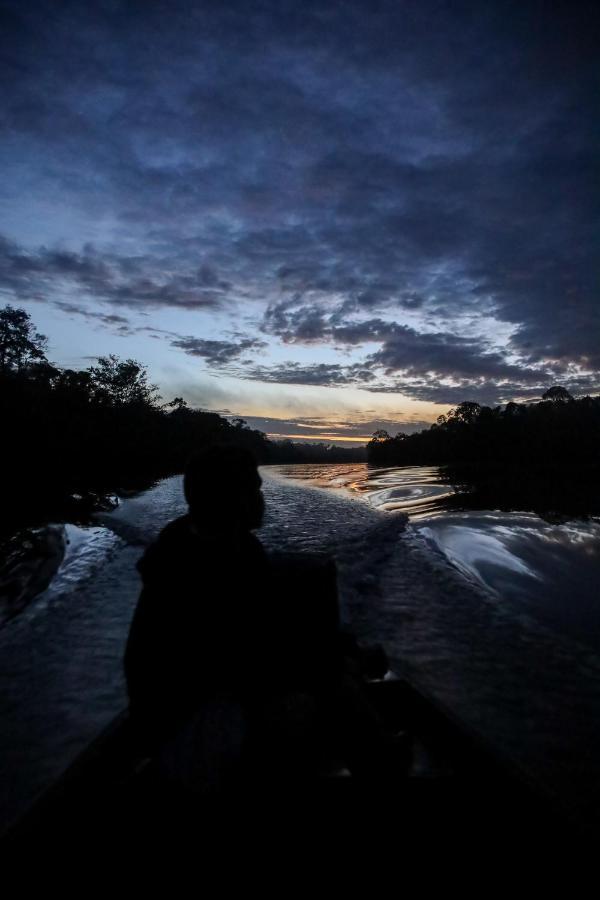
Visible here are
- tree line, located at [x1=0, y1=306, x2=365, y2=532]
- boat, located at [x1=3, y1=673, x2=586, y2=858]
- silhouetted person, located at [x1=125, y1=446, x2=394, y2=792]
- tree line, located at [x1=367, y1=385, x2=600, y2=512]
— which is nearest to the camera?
silhouetted person, located at [x1=125, y1=446, x2=394, y2=792]

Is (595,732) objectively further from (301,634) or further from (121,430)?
(121,430)

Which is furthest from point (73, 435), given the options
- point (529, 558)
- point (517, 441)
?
point (517, 441)

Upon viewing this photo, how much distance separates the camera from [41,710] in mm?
4465

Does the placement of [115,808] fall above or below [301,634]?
below

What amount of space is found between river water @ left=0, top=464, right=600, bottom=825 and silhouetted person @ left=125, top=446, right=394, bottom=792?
2.45 meters

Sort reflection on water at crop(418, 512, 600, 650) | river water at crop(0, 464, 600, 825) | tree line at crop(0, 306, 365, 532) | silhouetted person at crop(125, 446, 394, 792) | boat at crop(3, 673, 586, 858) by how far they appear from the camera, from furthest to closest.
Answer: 1. tree line at crop(0, 306, 365, 532)
2. reflection on water at crop(418, 512, 600, 650)
3. river water at crop(0, 464, 600, 825)
4. boat at crop(3, 673, 586, 858)
5. silhouetted person at crop(125, 446, 394, 792)

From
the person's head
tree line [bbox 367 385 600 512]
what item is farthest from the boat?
tree line [bbox 367 385 600 512]

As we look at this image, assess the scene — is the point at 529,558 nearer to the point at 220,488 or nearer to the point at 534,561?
the point at 534,561

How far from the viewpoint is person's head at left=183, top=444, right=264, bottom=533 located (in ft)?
6.34

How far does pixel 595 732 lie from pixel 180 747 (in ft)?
14.3

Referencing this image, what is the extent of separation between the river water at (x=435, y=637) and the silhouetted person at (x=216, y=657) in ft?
8.03

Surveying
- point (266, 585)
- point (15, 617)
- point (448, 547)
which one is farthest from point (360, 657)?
point (448, 547)

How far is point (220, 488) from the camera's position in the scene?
6.34 feet

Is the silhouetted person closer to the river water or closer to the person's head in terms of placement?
the person's head
